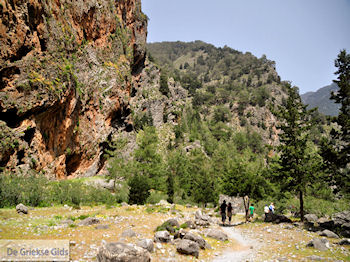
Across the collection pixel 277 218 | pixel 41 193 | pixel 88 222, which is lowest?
pixel 277 218

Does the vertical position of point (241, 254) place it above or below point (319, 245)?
below

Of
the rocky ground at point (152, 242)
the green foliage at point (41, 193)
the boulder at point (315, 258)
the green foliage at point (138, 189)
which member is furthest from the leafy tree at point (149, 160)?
the boulder at point (315, 258)

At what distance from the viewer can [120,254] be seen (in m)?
6.34

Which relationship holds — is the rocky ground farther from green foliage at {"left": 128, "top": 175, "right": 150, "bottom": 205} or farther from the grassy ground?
green foliage at {"left": 128, "top": 175, "right": 150, "bottom": 205}

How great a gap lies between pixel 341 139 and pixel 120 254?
17.9m

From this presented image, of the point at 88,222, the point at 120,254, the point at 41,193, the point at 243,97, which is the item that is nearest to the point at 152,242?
the point at 120,254

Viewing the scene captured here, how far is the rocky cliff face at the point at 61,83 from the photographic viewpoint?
20.8 metres

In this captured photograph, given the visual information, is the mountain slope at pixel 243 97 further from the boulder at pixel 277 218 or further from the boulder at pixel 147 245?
the boulder at pixel 147 245

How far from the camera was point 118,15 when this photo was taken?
4522cm

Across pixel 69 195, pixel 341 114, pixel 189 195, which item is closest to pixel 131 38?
pixel 189 195

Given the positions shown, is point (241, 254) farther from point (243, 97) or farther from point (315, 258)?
point (243, 97)

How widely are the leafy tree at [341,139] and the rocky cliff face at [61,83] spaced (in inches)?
1089

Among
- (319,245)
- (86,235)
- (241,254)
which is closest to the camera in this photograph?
(86,235)

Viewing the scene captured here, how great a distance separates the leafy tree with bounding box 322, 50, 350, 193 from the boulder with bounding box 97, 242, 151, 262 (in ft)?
51.8
